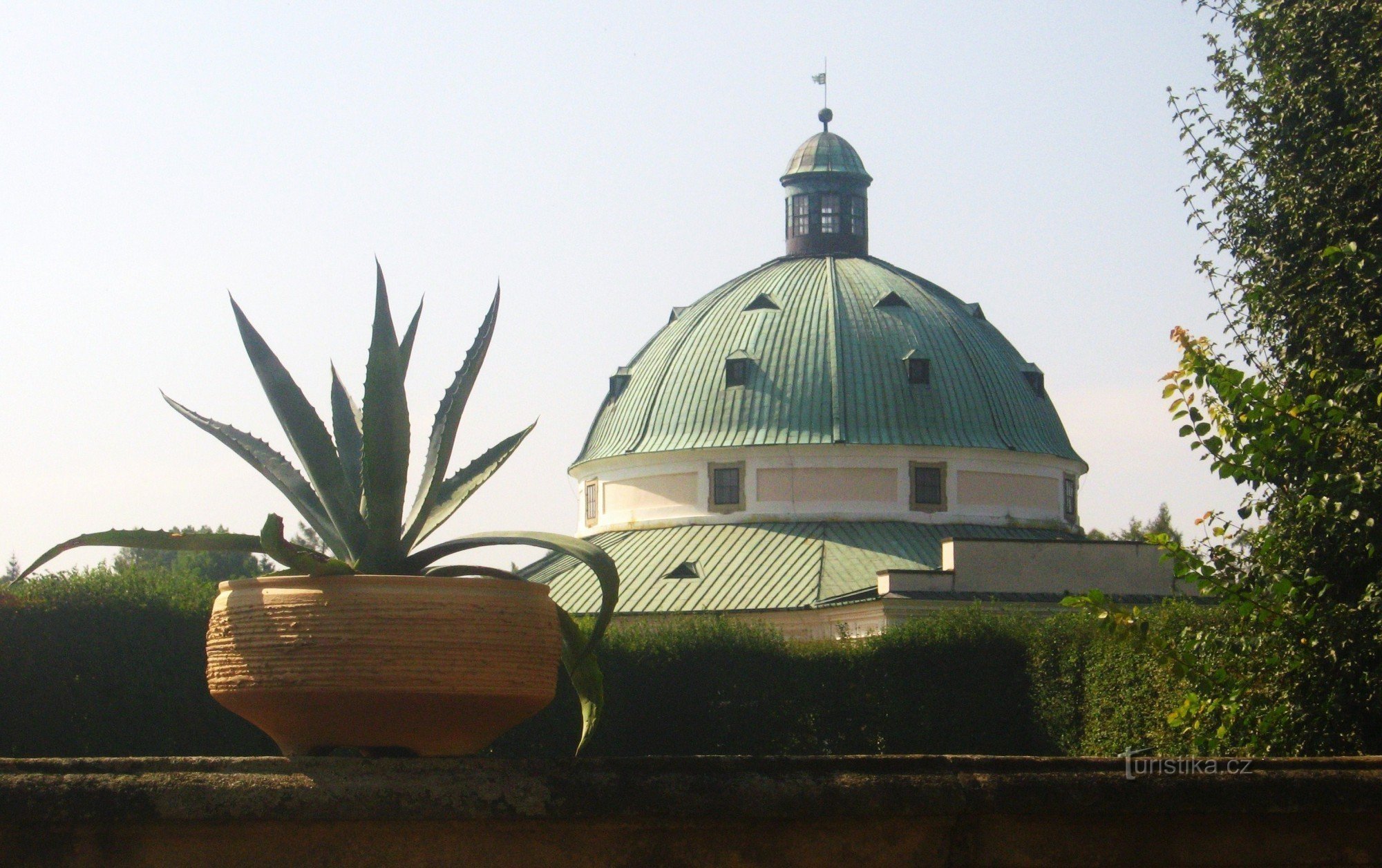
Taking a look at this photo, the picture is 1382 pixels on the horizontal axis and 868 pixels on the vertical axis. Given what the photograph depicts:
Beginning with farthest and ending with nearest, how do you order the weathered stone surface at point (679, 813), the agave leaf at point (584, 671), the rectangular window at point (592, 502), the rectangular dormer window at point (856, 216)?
1. the rectangular dormer window at point (856, 216)
2. the rectangular window at point (592, 502)
3. the agave leaf at point (584, 671)
4. the weathered stone surface at point (679, 813)

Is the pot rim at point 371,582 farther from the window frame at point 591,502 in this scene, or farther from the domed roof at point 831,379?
the window frame at point 591,502

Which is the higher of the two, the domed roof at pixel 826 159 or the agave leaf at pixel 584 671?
the domed roof at pixel 826 159

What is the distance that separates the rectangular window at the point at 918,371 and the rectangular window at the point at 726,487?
5.17m

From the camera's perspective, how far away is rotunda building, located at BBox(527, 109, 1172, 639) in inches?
1673

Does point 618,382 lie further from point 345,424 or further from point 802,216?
point 345,424

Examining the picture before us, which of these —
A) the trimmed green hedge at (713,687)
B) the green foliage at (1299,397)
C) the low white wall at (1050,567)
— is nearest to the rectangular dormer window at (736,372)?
the low white wall at (1050,567)

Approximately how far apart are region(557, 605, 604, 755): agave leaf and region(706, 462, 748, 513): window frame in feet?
130

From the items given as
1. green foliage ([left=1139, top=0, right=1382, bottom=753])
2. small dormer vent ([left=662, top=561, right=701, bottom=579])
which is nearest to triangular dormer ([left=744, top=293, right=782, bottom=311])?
small dormer vent ([left=662, top=561, right=701, bottom=579])

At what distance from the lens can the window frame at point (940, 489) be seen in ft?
146

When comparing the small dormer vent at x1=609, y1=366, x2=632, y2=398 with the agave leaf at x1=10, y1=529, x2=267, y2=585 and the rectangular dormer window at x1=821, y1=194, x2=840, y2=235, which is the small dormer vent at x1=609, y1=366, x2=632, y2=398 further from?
the agave leaf at x1=10, y1=529, x2=267, y2=585

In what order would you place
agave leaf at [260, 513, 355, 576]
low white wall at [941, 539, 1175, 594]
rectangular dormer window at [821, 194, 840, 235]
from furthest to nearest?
rectangular dormer window at [821, 194, 840, 235] → low white wall at [941, 539, 1175, 594] → agave leaf at [260, 513, 355, 576]

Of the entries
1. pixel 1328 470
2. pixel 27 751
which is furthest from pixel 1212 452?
pixel 27 751
